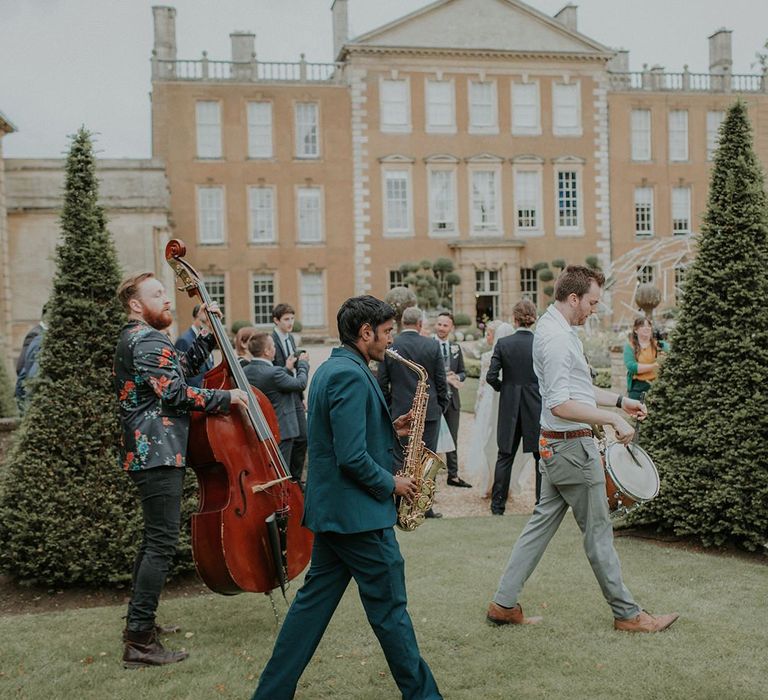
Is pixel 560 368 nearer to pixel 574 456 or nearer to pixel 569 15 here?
pixel 574 456

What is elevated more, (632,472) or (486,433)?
(632,472)

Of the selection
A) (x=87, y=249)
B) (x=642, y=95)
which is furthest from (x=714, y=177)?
(x=642, y=95)

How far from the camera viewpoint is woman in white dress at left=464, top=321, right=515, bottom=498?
926cm

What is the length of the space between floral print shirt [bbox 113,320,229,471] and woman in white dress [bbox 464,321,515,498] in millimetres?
5275

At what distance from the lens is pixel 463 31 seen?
34.8 metres

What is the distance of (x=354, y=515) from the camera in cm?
355

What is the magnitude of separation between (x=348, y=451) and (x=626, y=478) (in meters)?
2.22

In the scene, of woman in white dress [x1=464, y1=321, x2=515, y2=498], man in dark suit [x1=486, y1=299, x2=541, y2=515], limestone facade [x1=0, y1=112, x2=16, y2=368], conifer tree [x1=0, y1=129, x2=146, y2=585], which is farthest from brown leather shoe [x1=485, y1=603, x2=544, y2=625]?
limestone facade [x1=0, y1=112, x2=16, y2=368]

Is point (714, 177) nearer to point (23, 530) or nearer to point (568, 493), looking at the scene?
point (568, 493)

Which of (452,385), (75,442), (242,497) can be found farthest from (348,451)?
(452,385)

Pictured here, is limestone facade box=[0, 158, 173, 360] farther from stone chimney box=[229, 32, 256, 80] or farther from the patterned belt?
the patterned belt

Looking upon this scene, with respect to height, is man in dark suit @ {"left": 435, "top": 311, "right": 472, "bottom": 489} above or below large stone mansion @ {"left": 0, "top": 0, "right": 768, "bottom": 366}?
below

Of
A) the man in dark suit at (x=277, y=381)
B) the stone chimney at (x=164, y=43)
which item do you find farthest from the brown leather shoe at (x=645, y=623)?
the stone chimney at (x=164, y=43)

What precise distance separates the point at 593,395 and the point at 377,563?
177 centimetres
